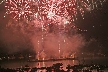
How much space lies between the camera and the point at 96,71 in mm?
62188

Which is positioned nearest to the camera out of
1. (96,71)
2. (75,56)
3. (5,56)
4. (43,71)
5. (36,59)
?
(96,71)

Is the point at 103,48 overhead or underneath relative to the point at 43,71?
overhead

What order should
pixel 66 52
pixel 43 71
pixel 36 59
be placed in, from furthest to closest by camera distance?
1. pixel 36 59
2. pixel 66 52
3. pixel 43 71

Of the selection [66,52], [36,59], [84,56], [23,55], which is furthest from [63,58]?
[23,55]

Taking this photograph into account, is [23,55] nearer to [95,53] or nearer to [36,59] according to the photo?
[36,59]

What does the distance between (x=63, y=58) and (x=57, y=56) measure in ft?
15.2

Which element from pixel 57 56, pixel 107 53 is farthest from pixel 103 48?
pixel 57 56

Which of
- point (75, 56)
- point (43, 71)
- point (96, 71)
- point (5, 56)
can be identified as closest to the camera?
point (96, 71)

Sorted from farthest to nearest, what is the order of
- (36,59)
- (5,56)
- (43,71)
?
(5,56)
(36,59)
(43,71)

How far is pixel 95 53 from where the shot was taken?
123 meters

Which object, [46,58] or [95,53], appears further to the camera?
[95,53]

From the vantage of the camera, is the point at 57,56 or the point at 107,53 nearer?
the point at 57,56

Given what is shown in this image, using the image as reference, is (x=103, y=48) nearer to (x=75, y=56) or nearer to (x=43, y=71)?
(x=75, y=56)

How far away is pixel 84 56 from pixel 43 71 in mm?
46714
